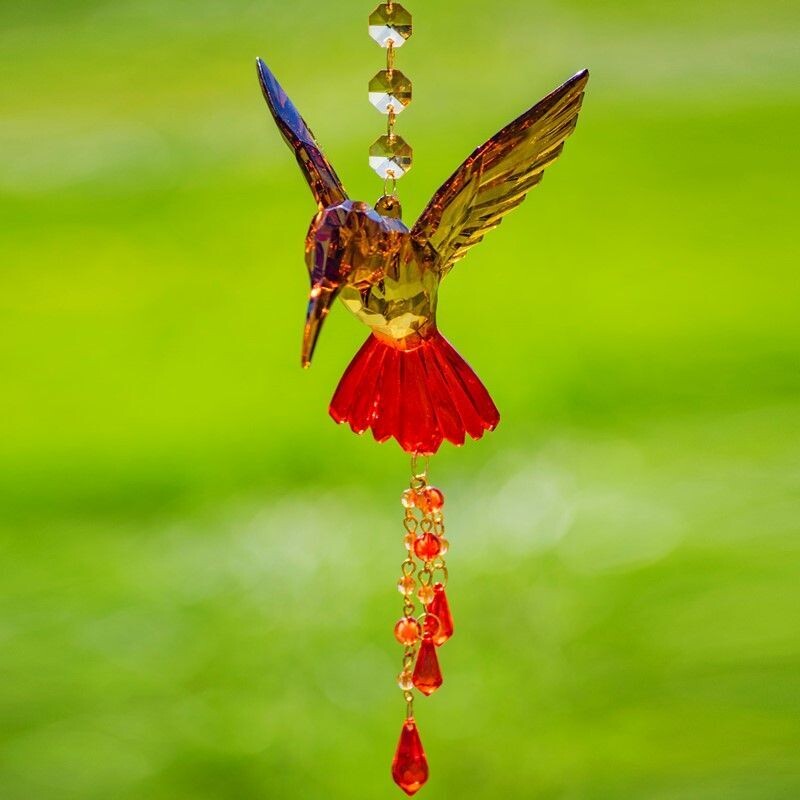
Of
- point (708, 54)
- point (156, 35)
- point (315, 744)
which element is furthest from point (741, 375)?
point (156, 35)

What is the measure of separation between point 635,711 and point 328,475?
0.52 m

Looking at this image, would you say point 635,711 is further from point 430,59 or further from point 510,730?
point 430,59

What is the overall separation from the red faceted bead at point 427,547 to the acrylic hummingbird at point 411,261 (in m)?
0.08

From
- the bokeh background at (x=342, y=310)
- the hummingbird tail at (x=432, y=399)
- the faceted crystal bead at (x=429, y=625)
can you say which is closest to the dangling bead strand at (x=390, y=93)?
the hummingbird tail at (x=432, y=399)

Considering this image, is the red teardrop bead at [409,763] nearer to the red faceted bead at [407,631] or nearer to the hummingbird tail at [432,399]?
the red faceted bead at [407,631]

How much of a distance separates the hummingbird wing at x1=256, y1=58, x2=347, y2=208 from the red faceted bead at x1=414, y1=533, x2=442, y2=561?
0.29 metres

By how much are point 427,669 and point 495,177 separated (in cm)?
41

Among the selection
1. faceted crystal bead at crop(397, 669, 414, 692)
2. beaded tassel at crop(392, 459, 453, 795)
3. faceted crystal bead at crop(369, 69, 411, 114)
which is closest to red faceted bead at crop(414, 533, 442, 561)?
beaded tassel at crop(392, 459, 453, 795)

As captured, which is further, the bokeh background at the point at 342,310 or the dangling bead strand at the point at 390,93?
the bokeh background at the point at 342,310

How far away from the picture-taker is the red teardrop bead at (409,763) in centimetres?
111

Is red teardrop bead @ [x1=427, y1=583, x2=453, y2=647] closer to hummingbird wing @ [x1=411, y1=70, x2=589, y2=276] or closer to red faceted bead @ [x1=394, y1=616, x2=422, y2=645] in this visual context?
red faceted bead @ [x1=394, y1=616, x2=422, y2=645]

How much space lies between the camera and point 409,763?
3.64ft

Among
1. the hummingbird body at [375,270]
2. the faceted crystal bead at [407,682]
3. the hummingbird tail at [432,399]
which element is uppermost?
the hummingbird body at [375,270]

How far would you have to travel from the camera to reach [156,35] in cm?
164
